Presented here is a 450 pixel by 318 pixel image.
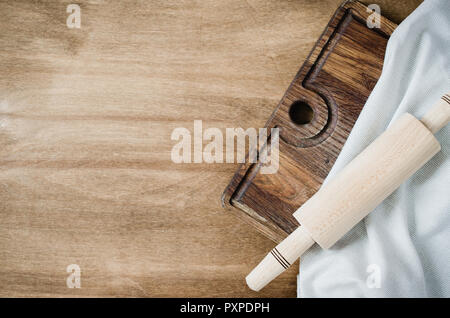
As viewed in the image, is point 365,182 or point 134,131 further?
point 134,131

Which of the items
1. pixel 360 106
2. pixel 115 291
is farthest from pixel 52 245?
pixel 360 106

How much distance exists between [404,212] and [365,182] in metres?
0.10

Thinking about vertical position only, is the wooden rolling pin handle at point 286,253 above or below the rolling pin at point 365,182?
below

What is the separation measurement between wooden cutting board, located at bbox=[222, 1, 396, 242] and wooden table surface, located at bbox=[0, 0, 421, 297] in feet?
0.16

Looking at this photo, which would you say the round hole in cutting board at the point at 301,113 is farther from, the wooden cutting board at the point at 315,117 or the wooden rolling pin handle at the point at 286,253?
the wooden rolling pin handle at the point at 286,253

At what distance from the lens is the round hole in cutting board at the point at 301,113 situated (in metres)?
0.47

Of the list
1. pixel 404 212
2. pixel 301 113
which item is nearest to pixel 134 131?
pixel 301 113

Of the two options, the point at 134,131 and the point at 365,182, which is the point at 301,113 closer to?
the point at 365,182

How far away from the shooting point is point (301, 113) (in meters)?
0.47

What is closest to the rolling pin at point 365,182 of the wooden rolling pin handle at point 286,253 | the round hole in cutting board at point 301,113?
the wooden rolling pin handle at point 286,253

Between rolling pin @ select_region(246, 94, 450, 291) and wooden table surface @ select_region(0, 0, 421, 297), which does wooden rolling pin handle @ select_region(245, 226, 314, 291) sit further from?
wooden table surface @ select_region(0, 0, 421, 297)

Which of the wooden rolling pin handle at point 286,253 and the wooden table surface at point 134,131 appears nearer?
the wooden rolling pin handle at point 286,253

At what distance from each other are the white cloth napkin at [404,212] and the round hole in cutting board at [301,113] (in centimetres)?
8

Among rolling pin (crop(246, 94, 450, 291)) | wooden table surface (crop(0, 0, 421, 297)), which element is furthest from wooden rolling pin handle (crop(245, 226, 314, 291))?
wooden table surface (crop(0, 0, 421, 297))
